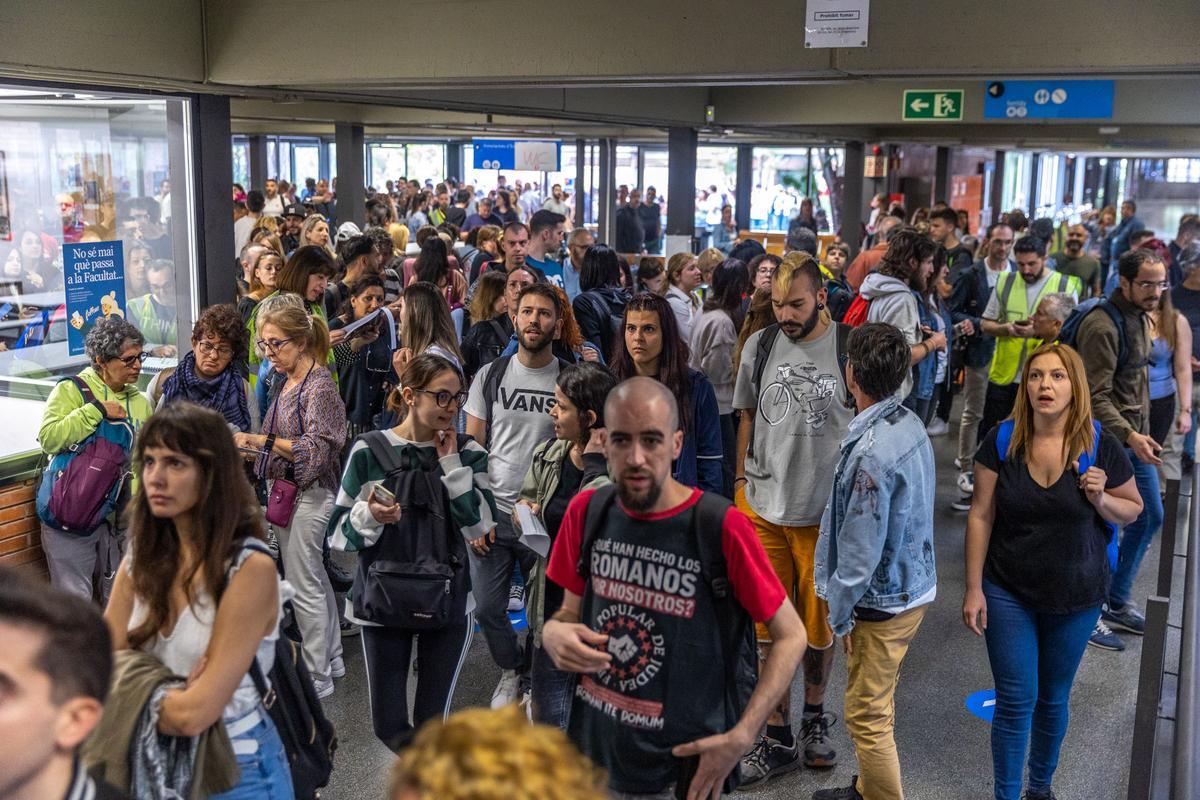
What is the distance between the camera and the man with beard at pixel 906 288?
6.54 meters

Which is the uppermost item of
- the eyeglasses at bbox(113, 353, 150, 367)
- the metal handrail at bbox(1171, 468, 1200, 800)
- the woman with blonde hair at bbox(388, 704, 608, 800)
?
the eyeglasses at bbox(113, 353, 150, 367)

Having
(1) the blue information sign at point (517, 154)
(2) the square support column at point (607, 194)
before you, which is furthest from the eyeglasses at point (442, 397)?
(2) the square support column at point (607, 194)

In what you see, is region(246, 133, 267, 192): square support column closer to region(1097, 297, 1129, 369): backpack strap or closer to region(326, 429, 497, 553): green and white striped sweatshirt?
region(1097, 297, 1129, 369): backpack strap

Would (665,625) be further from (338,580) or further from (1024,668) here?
(338,580)

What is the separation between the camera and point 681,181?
15047mm

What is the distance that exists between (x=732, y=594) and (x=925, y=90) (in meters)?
12.6

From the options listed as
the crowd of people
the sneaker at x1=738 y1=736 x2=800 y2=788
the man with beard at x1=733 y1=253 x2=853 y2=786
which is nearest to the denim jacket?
the crowd of people

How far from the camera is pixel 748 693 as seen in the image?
2996mm

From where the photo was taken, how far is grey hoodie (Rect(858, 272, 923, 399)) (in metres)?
6.53

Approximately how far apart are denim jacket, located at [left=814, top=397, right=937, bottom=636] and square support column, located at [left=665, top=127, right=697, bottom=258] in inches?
419

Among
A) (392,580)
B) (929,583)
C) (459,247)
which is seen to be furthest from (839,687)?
(459,247)

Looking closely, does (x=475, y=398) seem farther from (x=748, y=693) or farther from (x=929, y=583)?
(x=748, y=693)

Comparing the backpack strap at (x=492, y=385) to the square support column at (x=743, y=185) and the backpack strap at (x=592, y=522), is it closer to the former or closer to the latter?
the backpack strap at (x=592, y=522)

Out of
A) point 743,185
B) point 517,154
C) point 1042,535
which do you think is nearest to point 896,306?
point 1042,535
